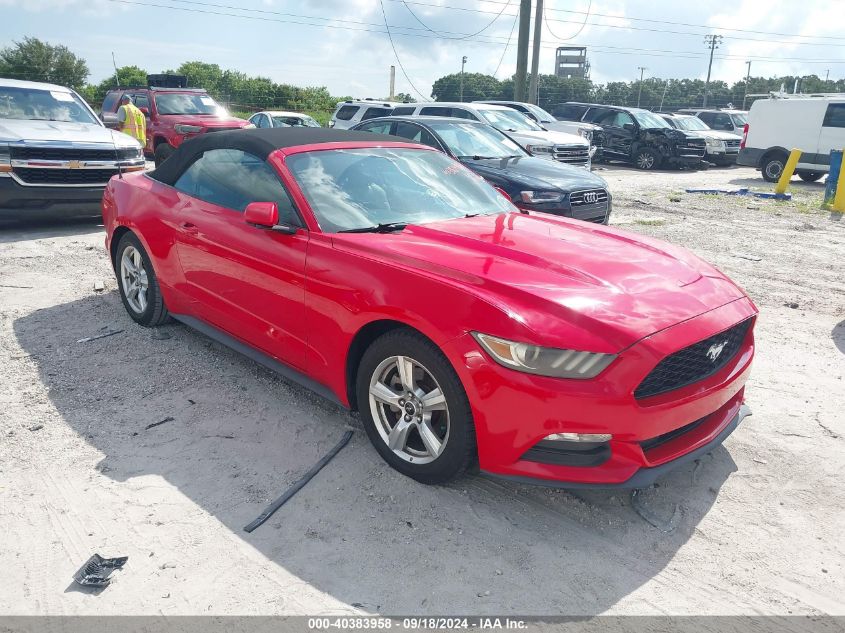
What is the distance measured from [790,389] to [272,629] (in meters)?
3.68

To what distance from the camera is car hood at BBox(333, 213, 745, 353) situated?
283 centimetres

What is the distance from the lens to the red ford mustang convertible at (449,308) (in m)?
2.79

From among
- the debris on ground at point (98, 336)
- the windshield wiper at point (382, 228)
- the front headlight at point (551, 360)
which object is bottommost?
the debris on ground at point (98, 336)

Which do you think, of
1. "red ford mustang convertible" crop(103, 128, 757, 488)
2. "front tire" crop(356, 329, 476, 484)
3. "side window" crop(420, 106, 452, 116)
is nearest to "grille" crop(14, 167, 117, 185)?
"red ford mustang convertible" crop(103, 128, 757, 488)

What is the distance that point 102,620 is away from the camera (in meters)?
2.44

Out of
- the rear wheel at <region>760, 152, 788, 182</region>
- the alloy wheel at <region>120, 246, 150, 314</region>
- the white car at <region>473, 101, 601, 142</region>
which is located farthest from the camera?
the white car at <region>473, 101, 601, 142</region>

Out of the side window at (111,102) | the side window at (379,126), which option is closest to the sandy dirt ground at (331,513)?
the side window at (379,126)

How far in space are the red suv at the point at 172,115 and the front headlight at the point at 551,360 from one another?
13851 millimetres

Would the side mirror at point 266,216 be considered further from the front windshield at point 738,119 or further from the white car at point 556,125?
the front windshield at point 738,119

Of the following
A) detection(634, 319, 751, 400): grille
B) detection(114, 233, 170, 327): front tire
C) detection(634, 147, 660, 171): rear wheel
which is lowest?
detection(634, 147, 660, 171): rear wheel

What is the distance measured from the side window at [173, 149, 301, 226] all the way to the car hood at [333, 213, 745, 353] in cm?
62

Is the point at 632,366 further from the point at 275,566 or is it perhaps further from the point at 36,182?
the point at 36,182

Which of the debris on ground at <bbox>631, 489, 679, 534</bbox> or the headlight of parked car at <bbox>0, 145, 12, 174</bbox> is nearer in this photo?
the debris on ground at <bbox>631, 489, 679, 534</bbox>

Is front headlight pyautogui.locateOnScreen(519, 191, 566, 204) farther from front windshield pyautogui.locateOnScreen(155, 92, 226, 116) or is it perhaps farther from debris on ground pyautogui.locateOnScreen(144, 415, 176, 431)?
front windshield pyautogui.locateOnScreen(155, 92, 226, 116)
